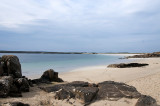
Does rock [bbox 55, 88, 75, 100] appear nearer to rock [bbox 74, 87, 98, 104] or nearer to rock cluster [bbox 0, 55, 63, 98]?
rock [bbox 74, 87, 98, 104]

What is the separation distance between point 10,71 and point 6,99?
2945mm

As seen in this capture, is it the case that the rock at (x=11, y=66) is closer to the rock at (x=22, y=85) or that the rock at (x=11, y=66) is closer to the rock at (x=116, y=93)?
the rock at (x=22, y=85)

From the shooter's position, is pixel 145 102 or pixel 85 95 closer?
pixel 145 102

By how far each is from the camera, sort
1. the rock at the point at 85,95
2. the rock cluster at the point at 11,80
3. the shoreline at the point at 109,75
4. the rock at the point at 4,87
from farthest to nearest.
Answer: the shoreline at the point at 109,75 < the rock cluster at the point at 11,80 < the rock at the point at 4,87 < the rock at the point at 85,95

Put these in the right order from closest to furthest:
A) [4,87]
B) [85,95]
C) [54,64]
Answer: [85,95]
[4,87]
[54,64]

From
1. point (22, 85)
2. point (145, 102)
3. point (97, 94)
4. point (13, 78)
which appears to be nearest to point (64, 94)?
point (97, 94)

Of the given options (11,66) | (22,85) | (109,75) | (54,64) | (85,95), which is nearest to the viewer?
(85,95)

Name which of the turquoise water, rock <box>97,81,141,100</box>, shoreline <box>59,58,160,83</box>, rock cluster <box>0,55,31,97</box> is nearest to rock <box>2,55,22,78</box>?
rock cluster <box>0,55,31,97</box>

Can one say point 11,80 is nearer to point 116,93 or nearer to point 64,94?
point 64,94

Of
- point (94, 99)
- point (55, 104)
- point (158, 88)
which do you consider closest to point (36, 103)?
point (55, 104)

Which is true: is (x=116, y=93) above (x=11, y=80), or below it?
below

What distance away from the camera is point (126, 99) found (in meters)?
6.38

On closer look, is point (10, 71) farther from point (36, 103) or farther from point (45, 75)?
point (36, 103)

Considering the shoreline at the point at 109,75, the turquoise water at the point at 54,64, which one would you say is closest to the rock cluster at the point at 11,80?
the shoreline at the point at 109,75
